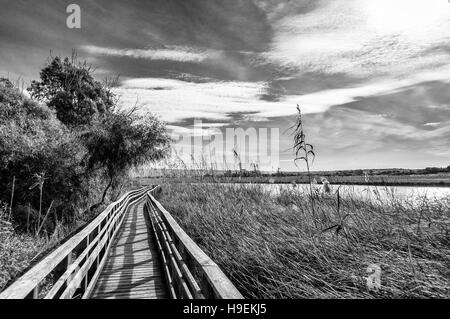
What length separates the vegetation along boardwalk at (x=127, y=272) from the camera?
274 cm

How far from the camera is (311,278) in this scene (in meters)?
3.43

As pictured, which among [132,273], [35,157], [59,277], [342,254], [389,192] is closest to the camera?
[342,254]

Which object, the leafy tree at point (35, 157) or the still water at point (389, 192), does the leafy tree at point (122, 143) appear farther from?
the still water at point (389, 192)

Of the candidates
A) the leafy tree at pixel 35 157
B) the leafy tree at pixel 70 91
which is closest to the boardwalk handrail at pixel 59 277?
the leafy tree at pixel 35 157

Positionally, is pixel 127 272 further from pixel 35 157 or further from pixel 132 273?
pixel 35 157

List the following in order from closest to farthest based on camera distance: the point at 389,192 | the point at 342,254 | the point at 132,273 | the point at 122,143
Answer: the point at 342,254, the point at 389,192, the point at 132,273, the point at 122,143

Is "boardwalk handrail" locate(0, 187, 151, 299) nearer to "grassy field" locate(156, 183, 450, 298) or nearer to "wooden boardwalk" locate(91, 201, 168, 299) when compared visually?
"wooden boardwalk" locate(91, 201, 168, 299)

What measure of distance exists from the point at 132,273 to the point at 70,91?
34.0 m

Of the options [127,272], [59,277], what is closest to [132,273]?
[127,272]

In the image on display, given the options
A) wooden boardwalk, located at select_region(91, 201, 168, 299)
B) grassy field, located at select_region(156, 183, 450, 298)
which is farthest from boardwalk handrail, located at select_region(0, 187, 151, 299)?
grassy field, located at select_region(156, 183, 450, 298)

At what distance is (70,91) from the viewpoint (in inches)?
1391

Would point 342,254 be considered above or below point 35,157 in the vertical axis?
below

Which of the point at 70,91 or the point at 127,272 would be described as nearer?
the point at 127,272
